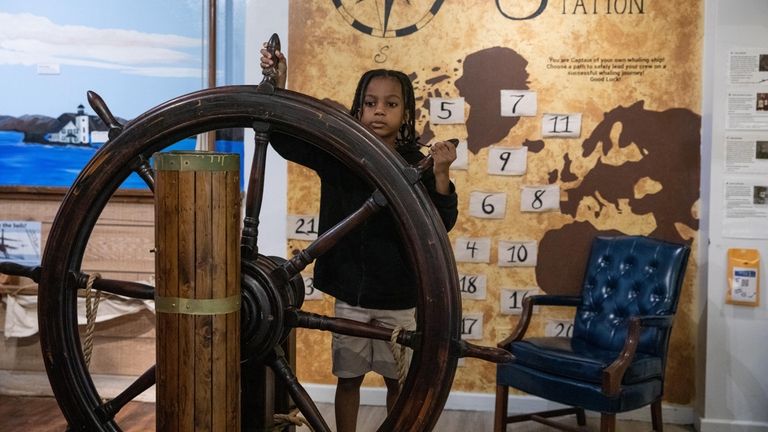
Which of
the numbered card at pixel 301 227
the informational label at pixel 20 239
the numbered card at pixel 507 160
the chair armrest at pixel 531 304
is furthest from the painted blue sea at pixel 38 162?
the chair armrest at pixel 531 304

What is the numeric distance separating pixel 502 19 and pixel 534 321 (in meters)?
1.44

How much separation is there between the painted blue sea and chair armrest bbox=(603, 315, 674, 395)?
2.13 metres

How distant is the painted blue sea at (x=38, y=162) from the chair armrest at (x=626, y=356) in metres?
2.13

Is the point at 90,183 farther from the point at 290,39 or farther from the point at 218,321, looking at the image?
the point at 290,39

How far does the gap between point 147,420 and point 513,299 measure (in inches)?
70.2

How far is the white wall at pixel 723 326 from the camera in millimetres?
3525

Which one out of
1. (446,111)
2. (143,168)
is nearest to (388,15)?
(446,111)

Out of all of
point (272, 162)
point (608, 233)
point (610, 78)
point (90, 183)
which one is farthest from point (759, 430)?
point (90, 183)

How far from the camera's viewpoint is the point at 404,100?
221 centimetres

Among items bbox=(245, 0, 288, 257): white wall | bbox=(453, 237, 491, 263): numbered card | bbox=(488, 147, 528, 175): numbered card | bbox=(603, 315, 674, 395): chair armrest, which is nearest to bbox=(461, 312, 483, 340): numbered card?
bbox=(453, 237, 491, 263): numbered card

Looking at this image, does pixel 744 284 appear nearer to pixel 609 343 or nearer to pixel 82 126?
pixel 609 343

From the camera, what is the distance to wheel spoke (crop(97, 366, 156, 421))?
5.92 feet

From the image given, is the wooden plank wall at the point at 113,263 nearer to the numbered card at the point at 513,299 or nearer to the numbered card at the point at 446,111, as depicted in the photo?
the numbered card at the point at 446,111

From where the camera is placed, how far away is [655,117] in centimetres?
369
